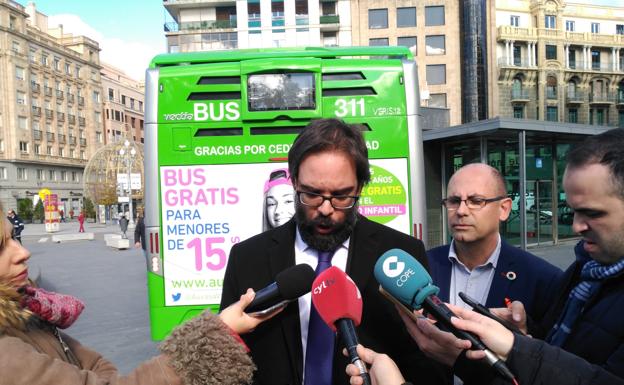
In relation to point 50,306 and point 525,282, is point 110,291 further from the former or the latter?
point 525,282

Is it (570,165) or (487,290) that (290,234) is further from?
(487,290)

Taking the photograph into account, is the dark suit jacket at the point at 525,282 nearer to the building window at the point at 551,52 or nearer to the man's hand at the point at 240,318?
the man's hand at the point at 240,318

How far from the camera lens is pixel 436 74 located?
4416 centimetres

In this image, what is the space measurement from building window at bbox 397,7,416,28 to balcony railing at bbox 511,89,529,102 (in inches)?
596

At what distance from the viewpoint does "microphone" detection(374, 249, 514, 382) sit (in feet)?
4.56

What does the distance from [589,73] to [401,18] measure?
25.9 meters

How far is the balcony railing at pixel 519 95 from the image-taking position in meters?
51.2

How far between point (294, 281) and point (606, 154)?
47.1 inches

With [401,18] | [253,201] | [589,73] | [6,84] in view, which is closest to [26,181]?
[6,84]

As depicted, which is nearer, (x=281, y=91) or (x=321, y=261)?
(x=321, y=261)

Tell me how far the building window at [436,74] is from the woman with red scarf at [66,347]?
45463 mm

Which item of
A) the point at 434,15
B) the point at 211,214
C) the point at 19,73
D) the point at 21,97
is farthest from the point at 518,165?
the point at 19,73

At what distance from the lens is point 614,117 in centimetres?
5478

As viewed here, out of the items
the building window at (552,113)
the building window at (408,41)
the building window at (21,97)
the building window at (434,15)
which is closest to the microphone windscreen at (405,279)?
the building window at (408,41)
